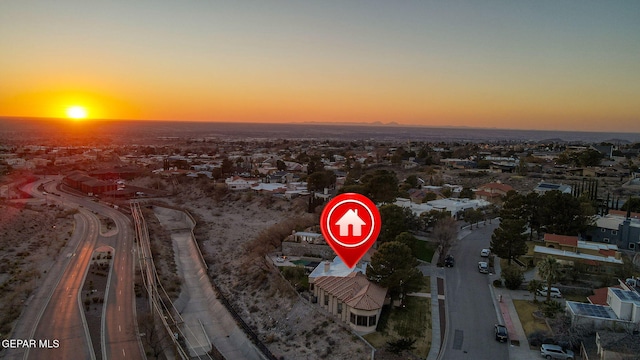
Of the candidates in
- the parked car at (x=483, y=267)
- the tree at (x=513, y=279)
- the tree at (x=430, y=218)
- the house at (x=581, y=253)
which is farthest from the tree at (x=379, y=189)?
the tree at (x=513, y=279)

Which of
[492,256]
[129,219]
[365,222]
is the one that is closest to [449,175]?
[492,256]

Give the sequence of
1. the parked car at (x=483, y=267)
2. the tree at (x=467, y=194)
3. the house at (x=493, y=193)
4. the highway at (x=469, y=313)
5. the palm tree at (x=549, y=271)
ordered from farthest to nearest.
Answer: the tree at (x=467, y=194), the house at (x=493, y=193), the parked car at (x=483, y=267), the palm tree at (x=549, y=271), the highway at (x=469, y=313)

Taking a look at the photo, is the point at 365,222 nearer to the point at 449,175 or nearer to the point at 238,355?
the point at 238,355

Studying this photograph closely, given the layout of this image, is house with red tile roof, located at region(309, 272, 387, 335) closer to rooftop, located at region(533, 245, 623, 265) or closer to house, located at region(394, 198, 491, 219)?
rooftop, located at region(533, 245, 623, 265)

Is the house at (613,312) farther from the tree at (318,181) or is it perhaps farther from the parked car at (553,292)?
the tree at (318,181)

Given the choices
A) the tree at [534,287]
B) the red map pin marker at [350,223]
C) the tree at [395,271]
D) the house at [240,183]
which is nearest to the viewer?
the red map pin marker at [350,223]

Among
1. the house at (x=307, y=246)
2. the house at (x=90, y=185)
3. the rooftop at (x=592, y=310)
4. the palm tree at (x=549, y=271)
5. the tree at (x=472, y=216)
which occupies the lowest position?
the house at (x=90, y=185)

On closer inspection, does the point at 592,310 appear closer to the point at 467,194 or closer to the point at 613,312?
the point at 613,312
